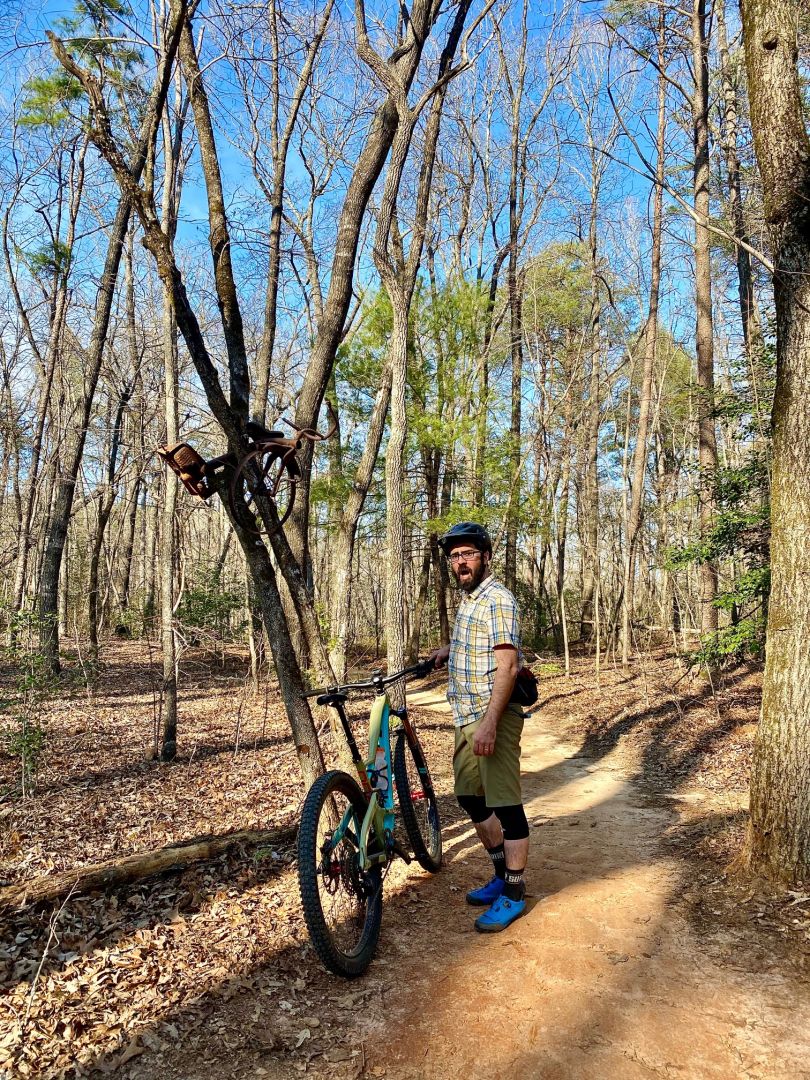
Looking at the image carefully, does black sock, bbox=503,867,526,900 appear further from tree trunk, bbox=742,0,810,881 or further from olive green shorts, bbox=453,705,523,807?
tree trunk, bbox=742,0,810,881

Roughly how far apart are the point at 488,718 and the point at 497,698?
110 mm

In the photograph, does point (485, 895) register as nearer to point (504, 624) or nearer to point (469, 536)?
point (504, 624)

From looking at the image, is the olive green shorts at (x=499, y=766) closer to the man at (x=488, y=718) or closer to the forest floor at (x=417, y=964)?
the man at (x=488, y=718)

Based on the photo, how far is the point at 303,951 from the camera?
3264 millimetres

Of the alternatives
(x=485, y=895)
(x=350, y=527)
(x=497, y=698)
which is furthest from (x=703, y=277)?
(x=485, y=895)

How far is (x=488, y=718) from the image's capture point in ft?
11.1

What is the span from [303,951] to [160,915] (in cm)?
82

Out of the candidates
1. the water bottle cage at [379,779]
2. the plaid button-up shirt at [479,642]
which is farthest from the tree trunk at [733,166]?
the water bottle cage at [379,779]

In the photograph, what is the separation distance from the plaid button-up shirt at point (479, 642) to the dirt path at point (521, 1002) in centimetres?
113

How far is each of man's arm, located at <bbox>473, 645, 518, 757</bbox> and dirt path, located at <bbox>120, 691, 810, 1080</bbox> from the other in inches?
38.6

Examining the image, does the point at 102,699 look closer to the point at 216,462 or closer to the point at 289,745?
the point at 289,745

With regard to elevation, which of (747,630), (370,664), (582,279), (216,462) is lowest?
(370,664)

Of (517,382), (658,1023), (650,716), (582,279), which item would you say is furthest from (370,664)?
(658,1023)

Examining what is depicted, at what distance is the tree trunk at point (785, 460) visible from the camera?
3.53 m
